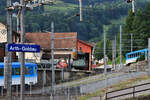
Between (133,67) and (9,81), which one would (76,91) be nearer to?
(9,81)

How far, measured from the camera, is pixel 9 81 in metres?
16.4

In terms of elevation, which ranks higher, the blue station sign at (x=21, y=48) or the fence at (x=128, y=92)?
the blue station sign at (x=21, y=48)

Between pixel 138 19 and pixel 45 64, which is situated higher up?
pixel 138 19

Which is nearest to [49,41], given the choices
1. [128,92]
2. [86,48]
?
[86,48]

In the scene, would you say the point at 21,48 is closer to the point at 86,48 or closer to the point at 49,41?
the point at 49,41

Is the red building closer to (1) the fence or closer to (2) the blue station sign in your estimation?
(1) the fence

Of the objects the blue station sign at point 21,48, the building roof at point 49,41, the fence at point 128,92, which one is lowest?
the fence at point 128,92

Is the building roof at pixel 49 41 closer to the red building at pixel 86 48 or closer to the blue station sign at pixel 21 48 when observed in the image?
the red building at pixel 86 48

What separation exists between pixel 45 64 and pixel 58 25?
54.1 metres

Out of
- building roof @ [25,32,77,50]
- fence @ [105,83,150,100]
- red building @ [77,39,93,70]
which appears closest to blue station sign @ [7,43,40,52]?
fence @ [105,83,150,100]

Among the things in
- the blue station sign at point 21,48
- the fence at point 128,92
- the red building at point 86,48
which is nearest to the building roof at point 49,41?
the red building at point 86,48

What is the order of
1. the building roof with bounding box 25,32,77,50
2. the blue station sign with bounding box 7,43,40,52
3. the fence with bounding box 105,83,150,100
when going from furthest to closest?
the building roof with bounding box 25,32,77,50 → the fence with bounding box 105,83,150,100 → the blue station sign with bounding box 7,43,40,52

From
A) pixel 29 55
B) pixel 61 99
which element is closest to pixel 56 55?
pixel 29 55

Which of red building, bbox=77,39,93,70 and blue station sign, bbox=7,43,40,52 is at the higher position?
blue station sign, bbox=7,43,40,52
